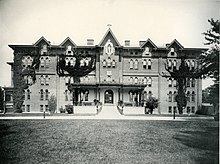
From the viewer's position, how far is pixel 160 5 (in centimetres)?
691

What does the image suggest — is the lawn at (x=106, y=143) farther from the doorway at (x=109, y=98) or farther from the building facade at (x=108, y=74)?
the doorway at (x=109, y=98)

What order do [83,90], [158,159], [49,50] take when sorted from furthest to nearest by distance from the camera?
1. [83,90]
2. [49,50]
3. [158,159]

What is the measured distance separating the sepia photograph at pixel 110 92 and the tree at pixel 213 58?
0.03m

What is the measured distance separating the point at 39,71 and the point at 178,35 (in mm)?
5557

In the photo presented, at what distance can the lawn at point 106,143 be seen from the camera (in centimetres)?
647

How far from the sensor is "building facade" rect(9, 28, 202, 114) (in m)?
7.99

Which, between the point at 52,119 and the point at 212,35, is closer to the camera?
the point at 212,35

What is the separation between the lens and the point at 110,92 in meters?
9.28

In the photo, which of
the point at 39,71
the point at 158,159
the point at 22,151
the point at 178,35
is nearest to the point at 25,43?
the point at 39,71

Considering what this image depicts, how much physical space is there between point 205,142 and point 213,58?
8.59 ft

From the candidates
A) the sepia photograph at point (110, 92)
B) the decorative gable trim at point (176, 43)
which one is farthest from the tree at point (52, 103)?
the decorative gable trim at point (176, 43)

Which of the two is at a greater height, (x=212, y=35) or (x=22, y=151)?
(x=212, y=35)

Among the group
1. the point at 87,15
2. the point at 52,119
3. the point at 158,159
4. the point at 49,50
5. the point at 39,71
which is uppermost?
the point at 87,15

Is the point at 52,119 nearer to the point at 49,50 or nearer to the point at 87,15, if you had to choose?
the point at 49,50
